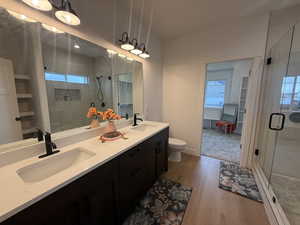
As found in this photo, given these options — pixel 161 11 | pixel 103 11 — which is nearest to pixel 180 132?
pixel 161 11

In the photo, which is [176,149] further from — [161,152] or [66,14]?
[66,14]

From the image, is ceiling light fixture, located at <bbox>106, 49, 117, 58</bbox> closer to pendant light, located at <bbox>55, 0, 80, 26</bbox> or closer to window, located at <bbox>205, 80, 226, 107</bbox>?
pendant light, located at <bbox>55, 0, 80, 26</bbox>

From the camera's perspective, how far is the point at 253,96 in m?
2.17

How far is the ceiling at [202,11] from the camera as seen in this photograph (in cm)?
176

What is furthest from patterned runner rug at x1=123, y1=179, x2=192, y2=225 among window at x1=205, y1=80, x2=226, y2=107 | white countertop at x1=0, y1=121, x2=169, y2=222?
window at x1=205, y1=80, x2=226, y2=107

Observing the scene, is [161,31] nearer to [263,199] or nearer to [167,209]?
[167,209]

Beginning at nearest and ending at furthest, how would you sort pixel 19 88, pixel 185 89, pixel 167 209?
1. pixel 19 88
2. pixel 167 209
3. pixel 185 89

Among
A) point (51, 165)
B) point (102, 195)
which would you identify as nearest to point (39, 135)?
point (51, 165)

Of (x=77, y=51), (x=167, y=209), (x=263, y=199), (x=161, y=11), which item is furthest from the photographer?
(x=161, y=11)

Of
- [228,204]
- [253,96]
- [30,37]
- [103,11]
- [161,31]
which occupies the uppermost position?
[161,31]

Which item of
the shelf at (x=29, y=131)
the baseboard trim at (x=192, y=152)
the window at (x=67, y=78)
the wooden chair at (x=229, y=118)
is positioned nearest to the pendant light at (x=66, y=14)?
the window at (x=67, y=78)

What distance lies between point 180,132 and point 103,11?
8.70ft

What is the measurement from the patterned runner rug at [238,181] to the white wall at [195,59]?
0.71m

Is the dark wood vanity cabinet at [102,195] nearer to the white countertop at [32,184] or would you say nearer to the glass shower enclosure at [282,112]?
the white countertop at [32,184]
